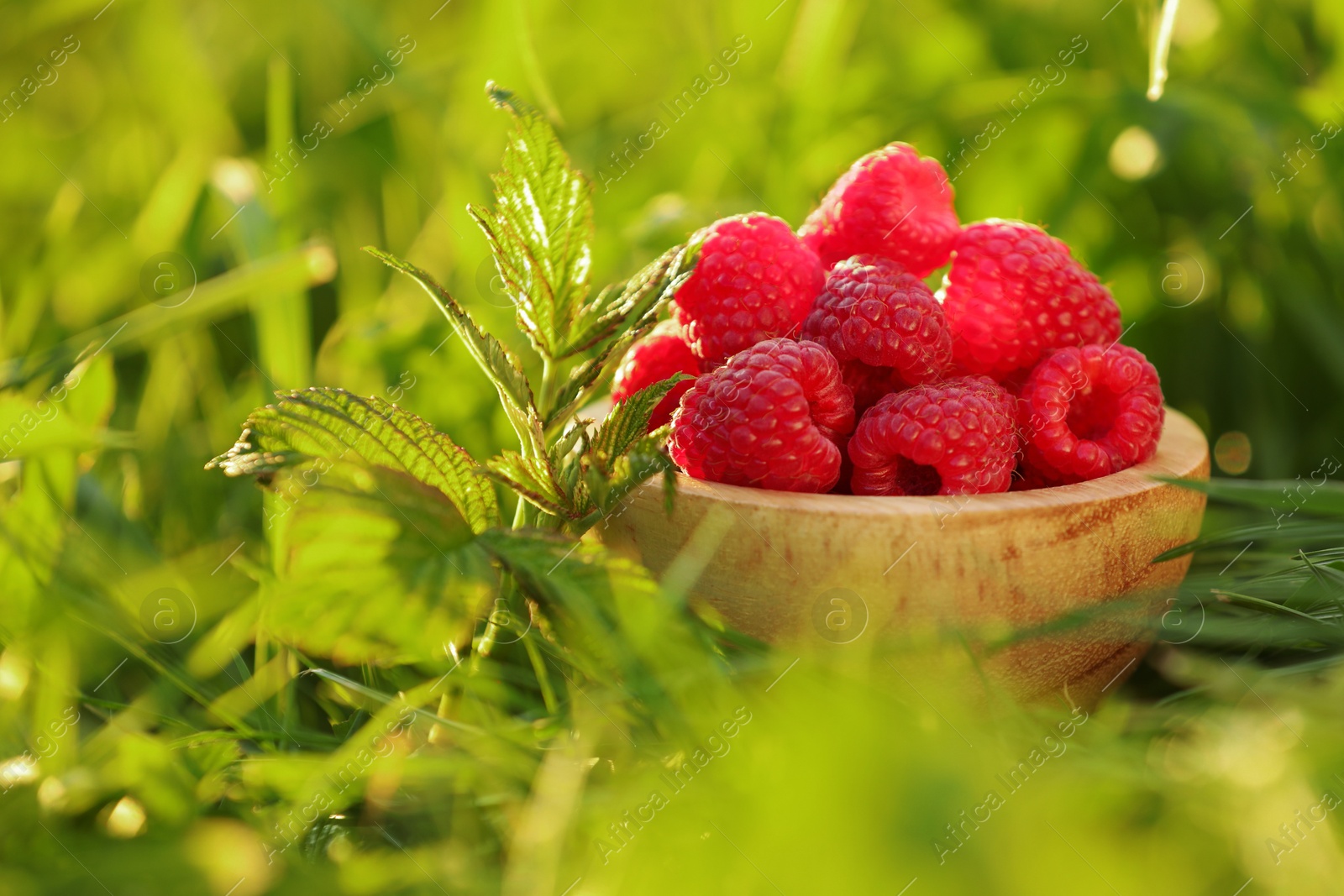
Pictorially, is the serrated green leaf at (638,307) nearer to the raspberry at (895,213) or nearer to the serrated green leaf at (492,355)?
the serrated green leaf at (492,355)

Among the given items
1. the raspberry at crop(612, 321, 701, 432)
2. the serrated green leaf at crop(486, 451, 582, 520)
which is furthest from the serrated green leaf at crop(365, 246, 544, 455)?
the raspberry at crop(612, 321, 701, 432)

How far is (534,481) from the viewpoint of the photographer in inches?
24.2

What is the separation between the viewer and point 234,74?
A: 1632 millimetres

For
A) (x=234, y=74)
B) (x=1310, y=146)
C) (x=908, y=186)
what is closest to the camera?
(x=908, y=186)

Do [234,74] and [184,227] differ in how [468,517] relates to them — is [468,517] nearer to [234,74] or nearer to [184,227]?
[184,227]

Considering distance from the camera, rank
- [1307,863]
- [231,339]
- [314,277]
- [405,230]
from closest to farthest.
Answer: [1307,863] < [314,277] < [231,339] < [405,230]

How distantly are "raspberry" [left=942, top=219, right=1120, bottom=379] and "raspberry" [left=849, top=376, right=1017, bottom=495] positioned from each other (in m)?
0.07

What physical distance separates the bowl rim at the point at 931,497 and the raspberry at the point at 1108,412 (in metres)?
0.02

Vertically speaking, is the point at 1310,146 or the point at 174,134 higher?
the point at 174,134

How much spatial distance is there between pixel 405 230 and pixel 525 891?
1106 millimetres

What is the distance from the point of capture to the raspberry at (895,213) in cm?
78

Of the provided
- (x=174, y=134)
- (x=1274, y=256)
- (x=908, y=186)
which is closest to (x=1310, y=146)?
(x=1274, y=256)

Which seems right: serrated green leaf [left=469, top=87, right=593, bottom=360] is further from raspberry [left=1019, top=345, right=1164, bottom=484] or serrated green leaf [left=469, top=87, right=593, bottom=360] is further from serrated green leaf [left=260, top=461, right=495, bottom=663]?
raspberry [left=1019, top=345, right=1164, bottom=484]

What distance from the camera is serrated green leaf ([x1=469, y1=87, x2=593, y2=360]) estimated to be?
0.64m
